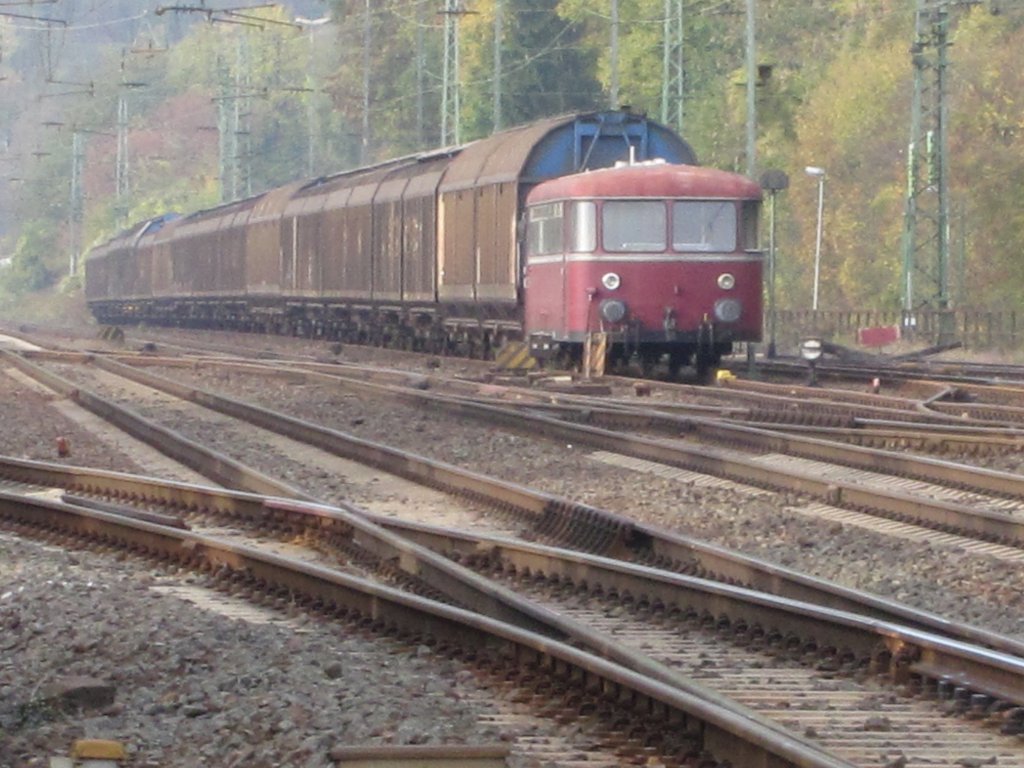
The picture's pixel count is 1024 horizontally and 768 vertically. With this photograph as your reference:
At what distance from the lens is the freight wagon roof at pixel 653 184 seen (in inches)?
810

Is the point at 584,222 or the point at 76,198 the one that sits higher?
the point at 76,198

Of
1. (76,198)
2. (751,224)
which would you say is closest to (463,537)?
(751,224)

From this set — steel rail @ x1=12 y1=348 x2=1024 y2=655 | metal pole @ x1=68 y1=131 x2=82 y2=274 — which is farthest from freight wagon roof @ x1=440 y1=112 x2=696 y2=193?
metal pole @ x1=68 y1=131 x2=82 y2=274

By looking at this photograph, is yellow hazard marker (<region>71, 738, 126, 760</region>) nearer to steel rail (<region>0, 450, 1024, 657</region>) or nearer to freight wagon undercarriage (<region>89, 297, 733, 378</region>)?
steel rail (<region>0, 450, 1024, 657</region>)

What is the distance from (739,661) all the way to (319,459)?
7632mm

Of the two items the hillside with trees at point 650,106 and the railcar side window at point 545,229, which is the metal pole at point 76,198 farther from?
the railcar side window at point 545,229

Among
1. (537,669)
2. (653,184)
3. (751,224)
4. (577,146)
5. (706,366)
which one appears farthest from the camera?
(577,146)

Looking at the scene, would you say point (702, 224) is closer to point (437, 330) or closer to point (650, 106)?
point (437, 330)

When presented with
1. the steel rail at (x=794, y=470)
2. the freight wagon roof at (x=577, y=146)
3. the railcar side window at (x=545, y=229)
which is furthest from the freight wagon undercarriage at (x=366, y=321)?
the steel rail at (x=794, y=470)

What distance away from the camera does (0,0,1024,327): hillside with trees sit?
4400 centimetres

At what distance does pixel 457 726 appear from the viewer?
5.45 m

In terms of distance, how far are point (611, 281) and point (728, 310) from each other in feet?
4.34

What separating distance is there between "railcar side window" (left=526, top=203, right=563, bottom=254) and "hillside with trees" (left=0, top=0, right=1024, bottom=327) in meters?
11.3

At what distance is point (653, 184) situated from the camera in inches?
813
